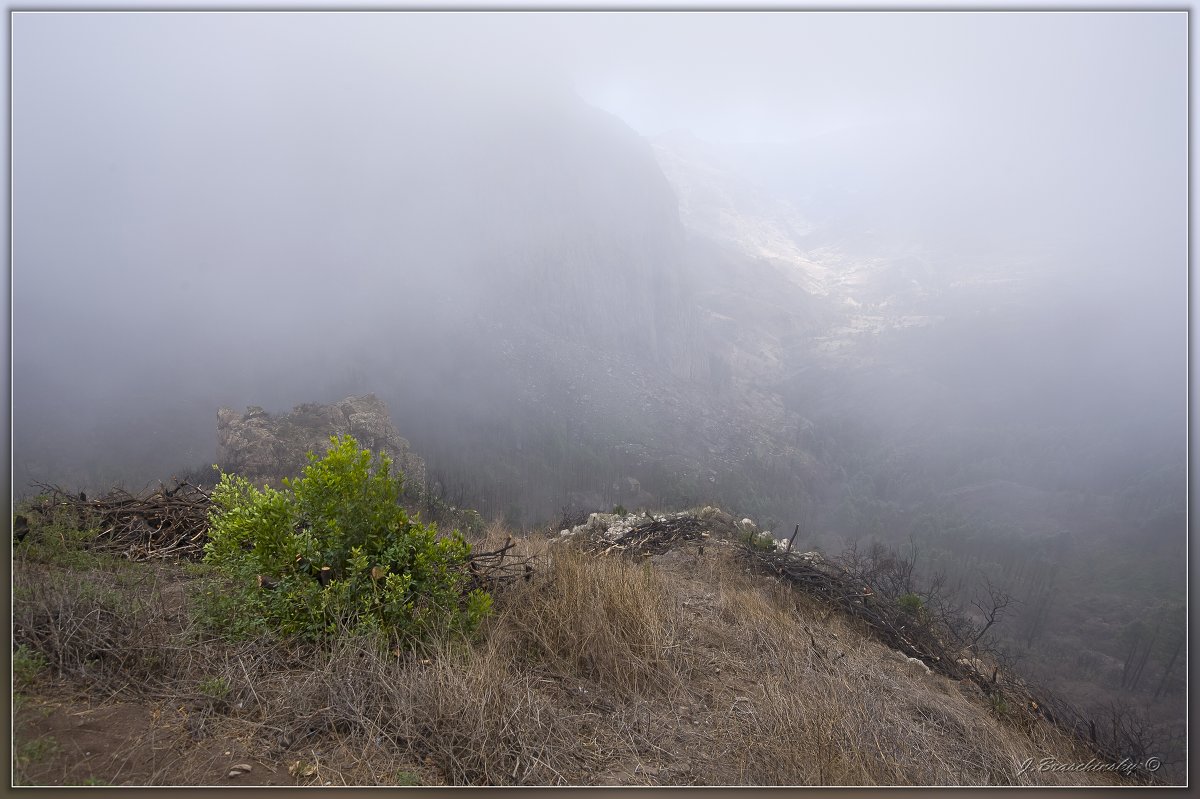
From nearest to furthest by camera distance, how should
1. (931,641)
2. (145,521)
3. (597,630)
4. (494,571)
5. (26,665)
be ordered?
(26,665), (597,630), (494,571), (145,521), (931,641)

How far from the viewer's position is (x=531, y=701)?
2.92 meters

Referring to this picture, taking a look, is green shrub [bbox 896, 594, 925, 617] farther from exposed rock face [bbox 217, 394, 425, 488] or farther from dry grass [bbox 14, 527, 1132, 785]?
exposed rock face [bbox 217, 394, 425, 488]

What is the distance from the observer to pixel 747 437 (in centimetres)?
4462

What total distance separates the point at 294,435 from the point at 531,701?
13.1 m

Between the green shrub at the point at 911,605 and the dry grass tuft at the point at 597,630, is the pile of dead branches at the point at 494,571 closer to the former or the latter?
the dry grass tuft at the point at 597,630

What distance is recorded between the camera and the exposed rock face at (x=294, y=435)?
1274cm

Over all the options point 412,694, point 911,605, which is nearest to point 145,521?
point 412,694

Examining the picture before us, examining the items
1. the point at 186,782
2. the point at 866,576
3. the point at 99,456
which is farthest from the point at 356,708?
the point at 99,456

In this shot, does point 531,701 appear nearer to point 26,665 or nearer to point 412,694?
point 412,694

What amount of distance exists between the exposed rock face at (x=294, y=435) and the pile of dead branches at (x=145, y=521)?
21.5ft

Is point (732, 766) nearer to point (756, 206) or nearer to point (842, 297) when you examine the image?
point (842, 297)

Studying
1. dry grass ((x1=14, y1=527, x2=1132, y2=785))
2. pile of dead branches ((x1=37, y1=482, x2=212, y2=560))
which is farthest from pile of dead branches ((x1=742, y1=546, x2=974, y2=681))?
pile of dead branches ((x1=37, y1=482, x2=212, y2=560))

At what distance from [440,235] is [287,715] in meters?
32.9

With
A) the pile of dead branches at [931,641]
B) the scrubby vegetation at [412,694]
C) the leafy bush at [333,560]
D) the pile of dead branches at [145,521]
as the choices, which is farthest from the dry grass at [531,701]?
the pile of dead branches at [931,641]
